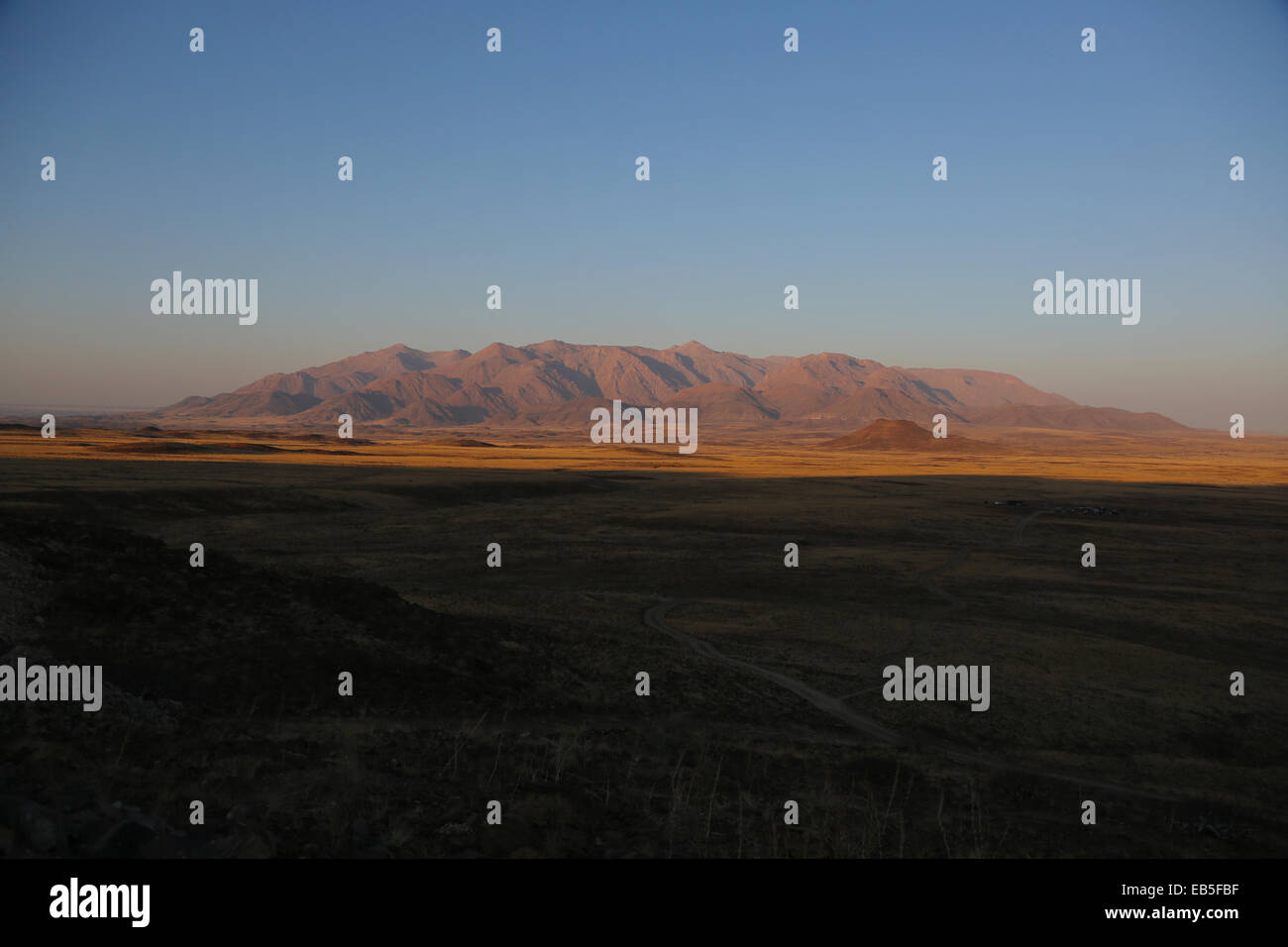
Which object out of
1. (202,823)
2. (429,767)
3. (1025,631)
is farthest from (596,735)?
(1025,631)

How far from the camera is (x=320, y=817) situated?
499 inches

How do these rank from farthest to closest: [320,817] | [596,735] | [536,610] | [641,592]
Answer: [641,592] < [536,610] < [596,735] < [320,817]

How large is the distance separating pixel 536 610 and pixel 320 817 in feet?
61.3

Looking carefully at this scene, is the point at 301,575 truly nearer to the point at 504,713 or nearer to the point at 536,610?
the point at 536,610

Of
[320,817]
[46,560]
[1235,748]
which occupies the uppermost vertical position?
Result: [46,560]

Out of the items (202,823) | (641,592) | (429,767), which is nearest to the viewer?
(202,823)

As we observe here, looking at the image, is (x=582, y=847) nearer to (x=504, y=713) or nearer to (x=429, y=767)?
(x=429, y=767)

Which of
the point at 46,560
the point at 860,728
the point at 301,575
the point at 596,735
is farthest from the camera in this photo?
the point at 301,575

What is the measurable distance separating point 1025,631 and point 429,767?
23023mm

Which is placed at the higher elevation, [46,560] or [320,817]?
[46,560]

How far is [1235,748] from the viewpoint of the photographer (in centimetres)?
1914

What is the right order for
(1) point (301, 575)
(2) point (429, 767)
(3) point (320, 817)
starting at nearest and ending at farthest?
1. (3) point (320, 817)
2. (2) point (429, 767)
3. (1) point (301, 575)
